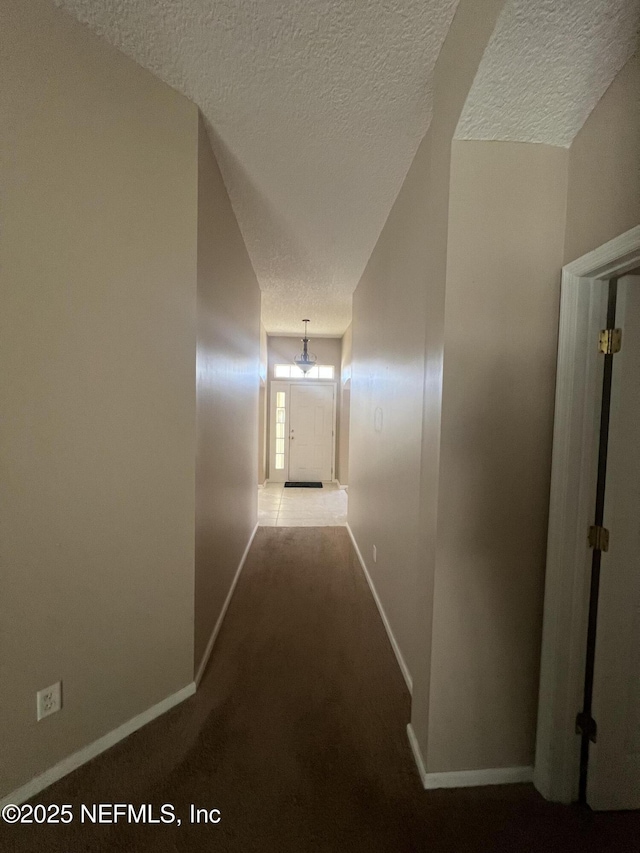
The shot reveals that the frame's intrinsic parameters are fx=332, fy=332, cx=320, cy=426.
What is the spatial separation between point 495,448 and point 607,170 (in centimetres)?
94

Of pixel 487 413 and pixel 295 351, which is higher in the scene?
pixel 295 351

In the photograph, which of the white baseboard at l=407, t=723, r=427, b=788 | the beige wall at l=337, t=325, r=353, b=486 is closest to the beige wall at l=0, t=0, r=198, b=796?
the white baseboard at l=407, t=723, r=427, b=788

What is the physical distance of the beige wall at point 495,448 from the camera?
1.20 meters

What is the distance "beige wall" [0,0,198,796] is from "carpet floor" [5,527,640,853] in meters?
0.20

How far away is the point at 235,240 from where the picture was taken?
8.29ft

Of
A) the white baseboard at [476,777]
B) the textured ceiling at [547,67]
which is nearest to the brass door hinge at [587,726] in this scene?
the white baseboard at [476,777]

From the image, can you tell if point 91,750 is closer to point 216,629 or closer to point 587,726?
point 216,629

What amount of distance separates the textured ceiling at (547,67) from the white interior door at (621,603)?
0.60 metres

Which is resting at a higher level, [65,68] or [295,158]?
[295,158]

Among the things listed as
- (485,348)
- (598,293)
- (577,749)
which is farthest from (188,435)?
(577,749)

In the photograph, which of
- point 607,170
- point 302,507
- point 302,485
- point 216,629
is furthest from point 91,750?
point 302,485

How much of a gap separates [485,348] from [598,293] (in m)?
0.40

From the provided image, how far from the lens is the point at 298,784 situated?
1.30 m

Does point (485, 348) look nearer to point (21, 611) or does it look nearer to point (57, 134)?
point (57, 134)
